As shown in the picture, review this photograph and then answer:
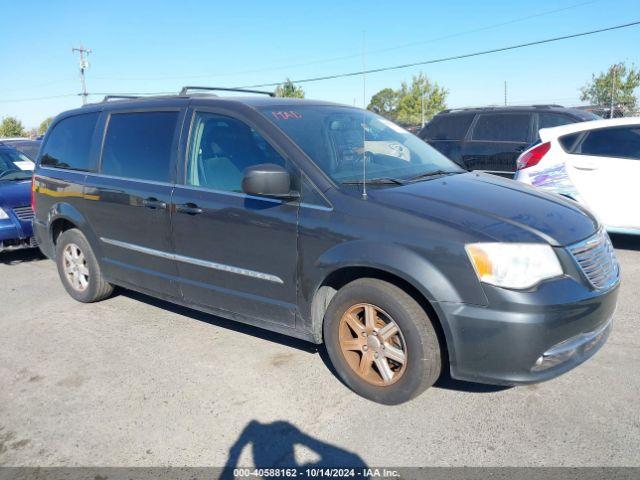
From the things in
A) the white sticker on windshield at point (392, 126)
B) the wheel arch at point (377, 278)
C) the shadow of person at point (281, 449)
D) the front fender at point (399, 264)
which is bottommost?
the shadow of person at point (281, 449)

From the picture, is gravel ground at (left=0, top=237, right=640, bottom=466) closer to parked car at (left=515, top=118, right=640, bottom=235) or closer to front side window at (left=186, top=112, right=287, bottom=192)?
front side window at (left=186, top=112, right=287, bottom=192)

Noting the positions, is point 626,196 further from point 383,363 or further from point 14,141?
point 14,141

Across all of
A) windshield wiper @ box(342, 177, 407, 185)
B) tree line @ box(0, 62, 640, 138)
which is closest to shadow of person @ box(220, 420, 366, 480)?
windshield wiper @ box(342, 177, 407, 185)

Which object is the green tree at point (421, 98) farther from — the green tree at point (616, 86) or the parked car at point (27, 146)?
the parked car at point (27, 146)

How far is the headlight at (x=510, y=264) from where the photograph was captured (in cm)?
274

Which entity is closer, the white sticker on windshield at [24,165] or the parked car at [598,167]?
the parked car at [598,167]

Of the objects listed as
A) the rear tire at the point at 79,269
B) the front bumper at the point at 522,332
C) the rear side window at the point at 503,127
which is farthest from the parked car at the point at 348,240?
the rear side window at the point at 503,127

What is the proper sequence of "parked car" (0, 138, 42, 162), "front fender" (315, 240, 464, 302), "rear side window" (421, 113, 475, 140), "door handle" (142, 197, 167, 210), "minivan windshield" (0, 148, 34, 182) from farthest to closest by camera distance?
"parked car" (0, 138, 42, 162), "rear side window" (421, 113, 475, 140), "minivan windshield" (0, 148, 34, 182), "door handle" (142, 197, 167, 210), "front fender" (315, 240, 464, 302)

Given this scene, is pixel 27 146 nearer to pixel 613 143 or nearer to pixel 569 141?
pixel 569 141

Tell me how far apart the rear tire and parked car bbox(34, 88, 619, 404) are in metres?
0.20

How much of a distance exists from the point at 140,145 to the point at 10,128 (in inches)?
2309

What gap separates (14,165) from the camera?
781 centimetres

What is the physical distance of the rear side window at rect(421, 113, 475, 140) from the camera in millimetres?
8813

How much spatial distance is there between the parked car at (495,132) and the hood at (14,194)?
6.22 metres
